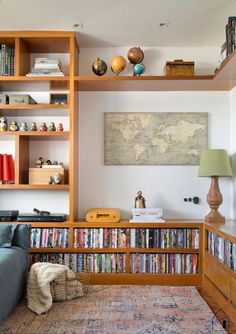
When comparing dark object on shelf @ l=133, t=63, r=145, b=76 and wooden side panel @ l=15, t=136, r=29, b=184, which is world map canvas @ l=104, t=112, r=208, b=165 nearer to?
dark object on shelf @ l=133, t=63, r=145, b=76

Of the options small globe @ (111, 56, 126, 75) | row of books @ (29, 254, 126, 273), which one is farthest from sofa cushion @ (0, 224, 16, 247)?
small globe @ (111, 56, 126, 75)

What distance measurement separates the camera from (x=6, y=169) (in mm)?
3465

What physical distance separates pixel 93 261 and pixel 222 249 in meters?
1.19

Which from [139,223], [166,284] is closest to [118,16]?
[139,223]

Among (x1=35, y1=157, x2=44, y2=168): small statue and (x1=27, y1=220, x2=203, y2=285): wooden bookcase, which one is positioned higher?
(x1=35, y1=157, x2=44, y2=168): small statue

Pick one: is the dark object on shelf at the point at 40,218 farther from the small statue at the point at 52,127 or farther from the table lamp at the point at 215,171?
the table lamp at the point at 215,171

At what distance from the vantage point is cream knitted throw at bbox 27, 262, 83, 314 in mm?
2744

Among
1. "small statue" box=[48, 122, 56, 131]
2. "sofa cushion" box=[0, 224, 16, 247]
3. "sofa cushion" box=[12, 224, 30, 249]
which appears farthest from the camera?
"small statue" box=[48, 122, 56, 131]

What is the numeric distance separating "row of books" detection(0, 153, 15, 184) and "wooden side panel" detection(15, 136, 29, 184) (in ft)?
0.34

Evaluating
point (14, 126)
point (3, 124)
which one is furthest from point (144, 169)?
point (3, 124)

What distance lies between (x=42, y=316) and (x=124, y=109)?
2087 mm

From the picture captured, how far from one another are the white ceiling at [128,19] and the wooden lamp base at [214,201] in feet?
4.50

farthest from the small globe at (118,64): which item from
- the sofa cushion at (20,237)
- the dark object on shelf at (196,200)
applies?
the sofa cushion at (20,237)

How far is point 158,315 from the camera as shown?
2623mm
